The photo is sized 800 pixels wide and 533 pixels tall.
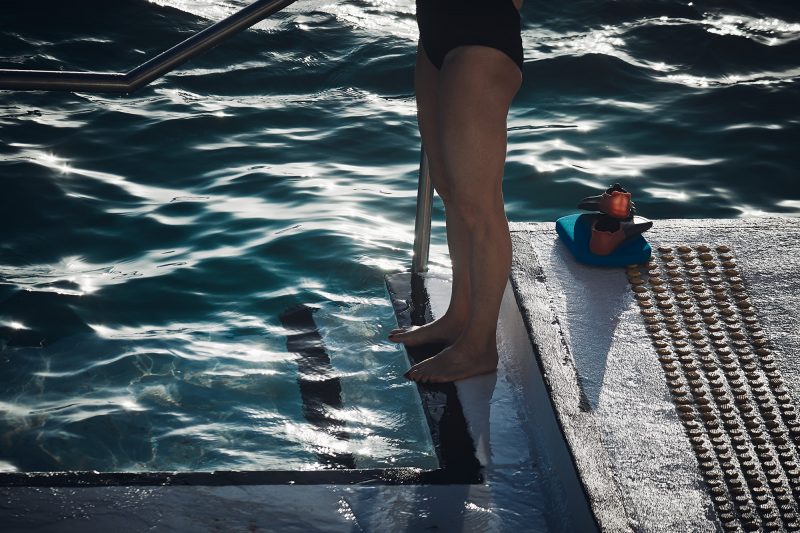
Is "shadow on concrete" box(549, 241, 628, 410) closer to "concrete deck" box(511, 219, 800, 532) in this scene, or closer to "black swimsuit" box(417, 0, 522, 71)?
"concrete deck" box(511, 219, 800, 532)

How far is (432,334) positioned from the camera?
2.53 metres

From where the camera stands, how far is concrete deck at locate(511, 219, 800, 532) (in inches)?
71.3

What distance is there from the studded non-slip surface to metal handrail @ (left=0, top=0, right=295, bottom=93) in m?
1.31

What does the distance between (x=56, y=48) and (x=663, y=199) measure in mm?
4314

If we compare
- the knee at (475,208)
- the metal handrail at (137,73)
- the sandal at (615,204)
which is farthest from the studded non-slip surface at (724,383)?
the metal handrail at (137,73)

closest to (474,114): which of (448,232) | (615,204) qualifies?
(448,232)

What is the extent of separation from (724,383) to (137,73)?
5.11 ft

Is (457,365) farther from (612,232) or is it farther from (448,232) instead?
(612,232)

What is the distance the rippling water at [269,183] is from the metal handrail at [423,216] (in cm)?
26

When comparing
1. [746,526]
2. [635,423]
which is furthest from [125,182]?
[746,526]

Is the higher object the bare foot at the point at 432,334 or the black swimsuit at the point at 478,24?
the black swimsuit at the point at 478,24

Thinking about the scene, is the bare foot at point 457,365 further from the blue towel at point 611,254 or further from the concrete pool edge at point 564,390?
the blue towel at point 611,254

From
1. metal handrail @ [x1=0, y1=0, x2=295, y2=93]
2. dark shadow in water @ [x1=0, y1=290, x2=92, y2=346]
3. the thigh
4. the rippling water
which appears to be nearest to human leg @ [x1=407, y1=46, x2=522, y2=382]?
the thigh

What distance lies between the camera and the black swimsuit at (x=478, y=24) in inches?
80.4
